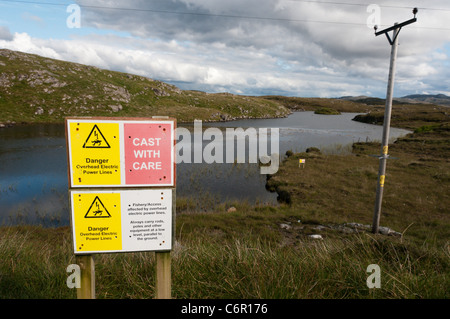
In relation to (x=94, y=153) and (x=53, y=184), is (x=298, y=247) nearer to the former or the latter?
(x=94, y=153)

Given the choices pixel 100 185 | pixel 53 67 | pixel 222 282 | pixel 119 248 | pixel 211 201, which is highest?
pixel 53 67

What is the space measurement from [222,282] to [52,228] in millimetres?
11447

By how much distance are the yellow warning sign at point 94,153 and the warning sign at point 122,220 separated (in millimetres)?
150

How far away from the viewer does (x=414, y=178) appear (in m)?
21.8

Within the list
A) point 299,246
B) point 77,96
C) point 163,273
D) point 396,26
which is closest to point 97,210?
point 163,273

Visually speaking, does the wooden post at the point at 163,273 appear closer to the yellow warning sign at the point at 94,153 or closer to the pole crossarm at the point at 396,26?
the yellow warning sign at the point at 94,153

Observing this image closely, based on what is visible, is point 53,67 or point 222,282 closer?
point 222,282

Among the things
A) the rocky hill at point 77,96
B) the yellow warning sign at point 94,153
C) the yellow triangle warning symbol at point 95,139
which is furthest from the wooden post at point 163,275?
the rocky hill at point 77,96

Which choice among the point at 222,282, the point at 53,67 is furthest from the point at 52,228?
the point at 53,67

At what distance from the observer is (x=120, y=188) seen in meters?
2.77

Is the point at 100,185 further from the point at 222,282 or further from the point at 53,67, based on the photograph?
the point at 53,67

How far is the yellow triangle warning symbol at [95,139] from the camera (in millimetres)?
2668

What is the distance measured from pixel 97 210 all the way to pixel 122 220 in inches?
10.8

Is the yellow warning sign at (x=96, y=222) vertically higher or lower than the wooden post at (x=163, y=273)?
higher
